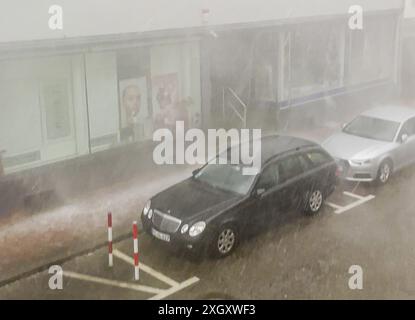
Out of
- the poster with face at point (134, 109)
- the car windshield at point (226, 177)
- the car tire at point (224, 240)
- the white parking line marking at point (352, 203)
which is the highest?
the poster with face at point (134, 109)

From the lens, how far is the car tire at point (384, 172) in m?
11.9

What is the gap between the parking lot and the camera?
816 centimetres

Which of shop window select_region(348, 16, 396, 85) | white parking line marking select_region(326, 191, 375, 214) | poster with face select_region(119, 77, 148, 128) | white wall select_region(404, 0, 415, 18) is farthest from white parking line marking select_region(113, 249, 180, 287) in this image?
white wall select_region(404, 0, 415, 18)

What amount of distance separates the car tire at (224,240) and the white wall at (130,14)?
4494 millimetres

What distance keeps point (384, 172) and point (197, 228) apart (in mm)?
4895

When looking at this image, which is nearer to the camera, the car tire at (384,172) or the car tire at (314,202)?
the car tire at (314,202)

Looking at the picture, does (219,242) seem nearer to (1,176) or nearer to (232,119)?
(1,176)

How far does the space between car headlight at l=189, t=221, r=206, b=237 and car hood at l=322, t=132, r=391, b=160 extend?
4219 mm

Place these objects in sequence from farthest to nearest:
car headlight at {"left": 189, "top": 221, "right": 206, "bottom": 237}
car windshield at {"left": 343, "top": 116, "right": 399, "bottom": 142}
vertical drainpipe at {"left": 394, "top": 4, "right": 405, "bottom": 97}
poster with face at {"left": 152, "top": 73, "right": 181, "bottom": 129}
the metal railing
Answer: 1. vertical drainpipe at {"left": 394, "top": 4, "right": 405, "bottom": 97}
2. the metal railing
3. poster with face at {"left": 152, "top": 73, "right": 181, "bottom": 129}
4. car windshield at {"left": 343, "top": 116, "right": 399, "bottom": 142}
5. car headlight at {"left": 189, "top": 221, "right": 206, "bottom": 237}

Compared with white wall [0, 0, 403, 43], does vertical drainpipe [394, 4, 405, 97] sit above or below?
below

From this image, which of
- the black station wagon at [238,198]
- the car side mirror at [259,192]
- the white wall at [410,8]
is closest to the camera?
the black station wagon at [238,198]

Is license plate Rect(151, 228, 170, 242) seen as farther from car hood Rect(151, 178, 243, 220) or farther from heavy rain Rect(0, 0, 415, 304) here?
car hood Rect(151, 178, 243, 220)

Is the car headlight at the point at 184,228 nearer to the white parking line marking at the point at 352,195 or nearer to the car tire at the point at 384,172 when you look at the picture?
the white parking line marking at the point at 352,195

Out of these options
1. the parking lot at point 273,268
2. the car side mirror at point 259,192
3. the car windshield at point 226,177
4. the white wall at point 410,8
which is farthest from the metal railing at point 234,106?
the white wall at point 410,8
